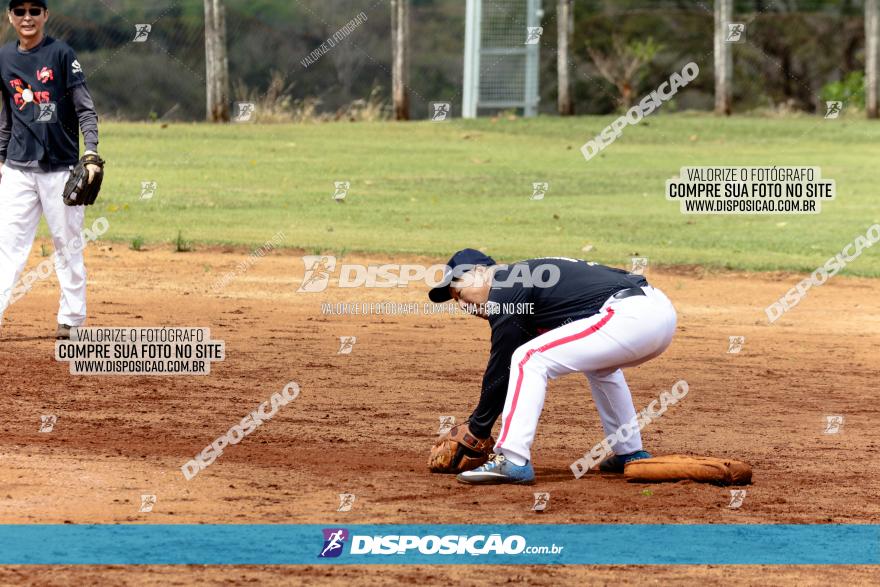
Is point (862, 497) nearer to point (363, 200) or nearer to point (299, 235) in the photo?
point (299, 235)

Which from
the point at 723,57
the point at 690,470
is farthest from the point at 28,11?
the point at 723,57

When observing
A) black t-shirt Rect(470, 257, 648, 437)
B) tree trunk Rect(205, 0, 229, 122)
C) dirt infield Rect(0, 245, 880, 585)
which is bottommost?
dirt infield Rect(0, 245, 880, 585)

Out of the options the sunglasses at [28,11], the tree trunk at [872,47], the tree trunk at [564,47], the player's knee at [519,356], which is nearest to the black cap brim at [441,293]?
the player's knee at [519,356]

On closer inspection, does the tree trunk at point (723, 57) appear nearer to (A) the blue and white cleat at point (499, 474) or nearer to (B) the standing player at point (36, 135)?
(B) the standing player at point (36, 135)

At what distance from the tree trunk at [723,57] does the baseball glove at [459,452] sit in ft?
78.7

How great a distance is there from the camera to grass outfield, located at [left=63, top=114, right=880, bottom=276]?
17.3 metres

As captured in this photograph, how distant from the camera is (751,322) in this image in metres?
13.0

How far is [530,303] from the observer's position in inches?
282

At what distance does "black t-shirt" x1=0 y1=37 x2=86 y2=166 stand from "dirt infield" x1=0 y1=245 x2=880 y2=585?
147 centimetres

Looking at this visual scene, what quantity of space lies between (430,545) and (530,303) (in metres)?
1.46

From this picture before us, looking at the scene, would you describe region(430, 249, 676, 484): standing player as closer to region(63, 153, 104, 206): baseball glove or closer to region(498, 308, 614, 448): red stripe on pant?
region(498, 308, 614, 448): red stripe on pant

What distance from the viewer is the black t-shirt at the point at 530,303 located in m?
7.09

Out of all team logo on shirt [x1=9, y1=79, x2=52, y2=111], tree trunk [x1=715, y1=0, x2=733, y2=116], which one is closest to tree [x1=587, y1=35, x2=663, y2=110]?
tree trunk [x1=715, y1=0, x2=733, y2=116]

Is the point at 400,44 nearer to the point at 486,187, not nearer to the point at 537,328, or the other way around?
the point at 486,187
